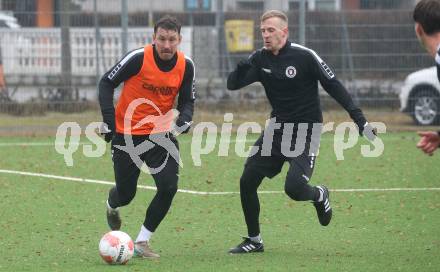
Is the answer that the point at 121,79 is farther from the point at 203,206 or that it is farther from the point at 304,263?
the point at 203,206

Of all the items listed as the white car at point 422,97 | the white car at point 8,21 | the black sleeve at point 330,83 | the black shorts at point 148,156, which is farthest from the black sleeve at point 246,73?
the white car at point 8,21

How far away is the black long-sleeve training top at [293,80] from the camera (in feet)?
30.1

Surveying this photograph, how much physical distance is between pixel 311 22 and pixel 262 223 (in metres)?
11.1

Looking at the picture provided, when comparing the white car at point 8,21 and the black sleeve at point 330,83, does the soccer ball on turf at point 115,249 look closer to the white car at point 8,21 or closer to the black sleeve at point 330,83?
the black sleeve at point 330,83

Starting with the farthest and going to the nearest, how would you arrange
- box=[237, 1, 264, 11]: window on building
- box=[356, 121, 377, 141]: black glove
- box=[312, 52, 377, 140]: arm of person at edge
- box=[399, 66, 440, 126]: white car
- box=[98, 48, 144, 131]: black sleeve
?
box=[237, 1, 264, 11]: window on building, box=[399, 66, 440, 126]: white car, box=[98, 48, 144, 131]: black sleeve, box=[312, 52, 377, 140]: arm of person at edge, box=[356, 121, 377, 141]: black glove

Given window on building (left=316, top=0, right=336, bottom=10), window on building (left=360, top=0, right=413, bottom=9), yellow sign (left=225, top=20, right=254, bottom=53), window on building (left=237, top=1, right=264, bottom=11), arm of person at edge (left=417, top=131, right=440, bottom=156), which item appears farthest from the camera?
window on building (left=316, top=0, right=336, bottom=10)

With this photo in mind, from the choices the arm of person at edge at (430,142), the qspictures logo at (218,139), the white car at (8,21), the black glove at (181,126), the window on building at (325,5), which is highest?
the window on building at (325,5)

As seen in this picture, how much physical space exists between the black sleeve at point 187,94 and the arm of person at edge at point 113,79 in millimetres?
441

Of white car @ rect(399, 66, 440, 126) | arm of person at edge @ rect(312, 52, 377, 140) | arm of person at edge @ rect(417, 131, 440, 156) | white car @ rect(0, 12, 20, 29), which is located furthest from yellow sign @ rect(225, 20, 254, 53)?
arm of person at edge @ rect(417, 131, 440, 156)

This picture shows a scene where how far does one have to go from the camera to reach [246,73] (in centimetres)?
941

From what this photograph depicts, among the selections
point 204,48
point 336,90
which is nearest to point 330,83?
point 336,90

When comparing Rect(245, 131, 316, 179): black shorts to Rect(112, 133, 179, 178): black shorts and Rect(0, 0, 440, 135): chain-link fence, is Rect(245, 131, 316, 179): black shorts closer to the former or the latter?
Rect(112, 133, 179, 178): black shorts

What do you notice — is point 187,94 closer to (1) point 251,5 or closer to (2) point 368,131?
(2) point 368,131

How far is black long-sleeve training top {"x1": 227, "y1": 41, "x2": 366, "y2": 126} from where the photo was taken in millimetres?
9188
